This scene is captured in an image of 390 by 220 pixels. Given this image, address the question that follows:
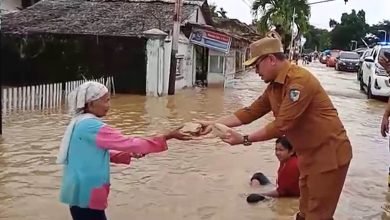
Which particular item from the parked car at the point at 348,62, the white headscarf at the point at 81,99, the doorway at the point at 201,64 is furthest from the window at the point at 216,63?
the white headscarf at the point at 81,99

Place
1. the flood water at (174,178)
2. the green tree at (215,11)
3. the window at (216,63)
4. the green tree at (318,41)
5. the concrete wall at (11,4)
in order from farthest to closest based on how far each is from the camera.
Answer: the green tree at (318,41)
the green tree at (215,11)
the concrete wall at (11,4)
the window at (216,63)
the flood water at (174,178)

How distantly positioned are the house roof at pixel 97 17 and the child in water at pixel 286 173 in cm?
1596

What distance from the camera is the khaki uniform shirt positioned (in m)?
3.94

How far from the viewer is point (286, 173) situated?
7074mm

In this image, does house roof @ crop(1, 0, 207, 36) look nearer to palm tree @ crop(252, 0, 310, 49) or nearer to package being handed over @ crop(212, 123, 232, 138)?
package being handed over @ crop(212, 123, 232, 138)

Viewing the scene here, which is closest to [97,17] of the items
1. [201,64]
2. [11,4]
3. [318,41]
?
[201,64]

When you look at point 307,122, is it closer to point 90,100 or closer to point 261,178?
point 90,100

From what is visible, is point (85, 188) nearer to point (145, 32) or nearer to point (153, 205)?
point (153, 205)

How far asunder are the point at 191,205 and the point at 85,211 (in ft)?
9.72

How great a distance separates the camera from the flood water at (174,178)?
659cm

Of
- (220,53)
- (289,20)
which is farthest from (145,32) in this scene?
(289,20)

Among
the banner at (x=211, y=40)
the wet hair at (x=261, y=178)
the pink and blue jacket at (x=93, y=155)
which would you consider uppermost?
the banner at (x=211, y=40)

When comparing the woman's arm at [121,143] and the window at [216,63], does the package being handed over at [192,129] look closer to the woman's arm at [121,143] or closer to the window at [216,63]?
the woman's arm at [121,143]

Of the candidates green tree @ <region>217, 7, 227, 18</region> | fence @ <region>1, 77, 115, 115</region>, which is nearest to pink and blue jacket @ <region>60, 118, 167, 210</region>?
fence @ <region>1, 77, 115, 115</region>
